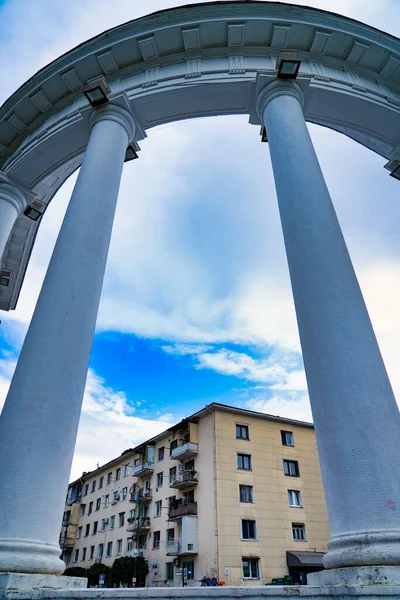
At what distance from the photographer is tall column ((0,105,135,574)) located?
4.88m

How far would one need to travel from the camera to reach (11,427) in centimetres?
544

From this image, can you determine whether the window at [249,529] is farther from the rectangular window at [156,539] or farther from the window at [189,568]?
the rectangular window at [156,539]

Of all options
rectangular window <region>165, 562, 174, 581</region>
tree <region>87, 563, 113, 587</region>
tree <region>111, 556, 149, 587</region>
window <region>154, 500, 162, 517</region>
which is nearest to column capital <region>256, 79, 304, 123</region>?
rectangular window <region>165, 562, 174, 581</region>

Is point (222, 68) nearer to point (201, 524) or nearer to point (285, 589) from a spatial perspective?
point (285, 589)

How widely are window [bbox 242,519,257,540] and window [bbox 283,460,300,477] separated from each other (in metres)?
6.41

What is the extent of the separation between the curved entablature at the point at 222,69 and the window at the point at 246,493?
114 feet

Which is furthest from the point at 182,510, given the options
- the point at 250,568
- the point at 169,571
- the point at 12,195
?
the point at 12,195

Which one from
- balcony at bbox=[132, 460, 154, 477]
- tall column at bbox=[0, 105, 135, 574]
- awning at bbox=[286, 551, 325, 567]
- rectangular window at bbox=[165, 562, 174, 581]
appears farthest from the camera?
balcony at bbox=[132, 460, 154, 477]

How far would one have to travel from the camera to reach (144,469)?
160ft

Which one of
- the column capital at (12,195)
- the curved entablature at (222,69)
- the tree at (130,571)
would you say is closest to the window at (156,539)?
the tree at (130,571)

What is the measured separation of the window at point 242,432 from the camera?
136 feet

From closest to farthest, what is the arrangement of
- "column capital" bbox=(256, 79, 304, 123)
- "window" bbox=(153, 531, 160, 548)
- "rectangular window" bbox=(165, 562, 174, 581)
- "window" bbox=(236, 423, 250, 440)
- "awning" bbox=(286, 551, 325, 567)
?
"column capital" bbox=(256, 79, 304, 123) → "awning" bbox=(286, 551, 325, 567) → "rectangular window" bbox=(165, 562, 174, 581) → "window" bbox=(236, 423, 250, 440) → "window" bbox=(153, 531, 160, 548)

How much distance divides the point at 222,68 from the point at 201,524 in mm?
38152

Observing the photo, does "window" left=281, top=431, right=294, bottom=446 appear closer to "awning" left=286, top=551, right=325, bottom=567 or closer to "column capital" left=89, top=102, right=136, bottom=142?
"awning" left=286, top=551, right=325, bottom=567
